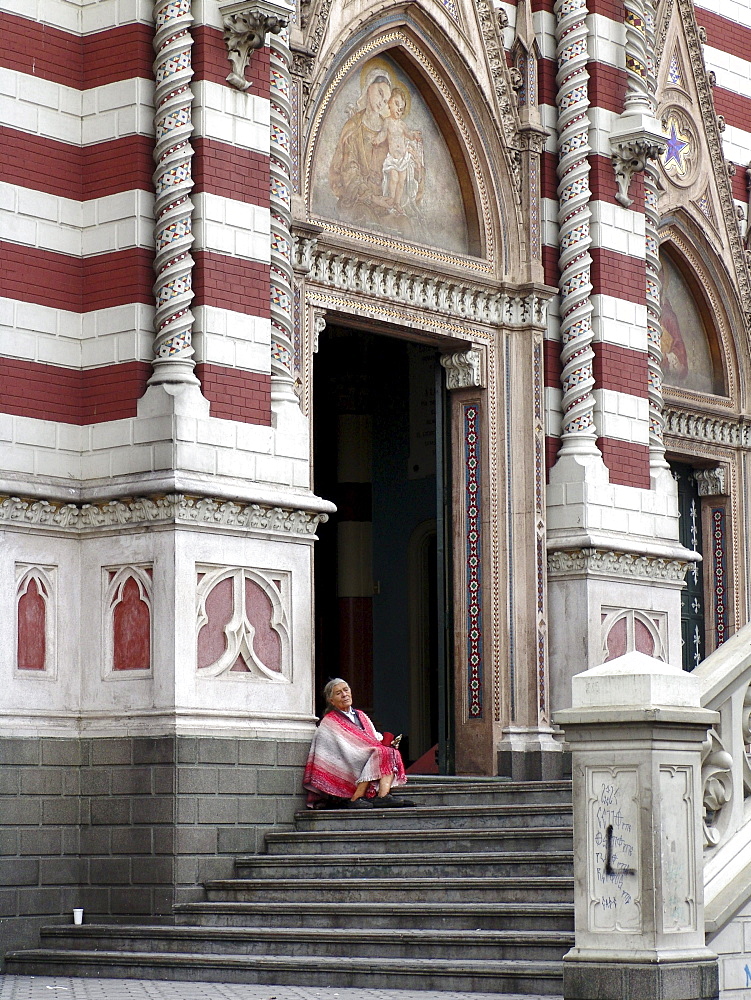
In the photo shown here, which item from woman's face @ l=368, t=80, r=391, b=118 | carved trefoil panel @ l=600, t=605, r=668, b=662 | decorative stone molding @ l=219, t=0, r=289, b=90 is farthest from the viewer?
carved trefoil panel @ l=600, t=605, r=668, b=662

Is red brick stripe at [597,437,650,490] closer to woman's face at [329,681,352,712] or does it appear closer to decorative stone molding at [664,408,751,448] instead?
decorative stone molding at [664,408,751,448]

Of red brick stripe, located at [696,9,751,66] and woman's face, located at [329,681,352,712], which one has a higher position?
red brick stripe, located at [696,9,751,66]

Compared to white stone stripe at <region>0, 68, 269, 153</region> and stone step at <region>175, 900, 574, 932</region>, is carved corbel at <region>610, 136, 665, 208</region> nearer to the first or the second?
Result: white stone stripe at <region>0, 68, 269, 153</region>

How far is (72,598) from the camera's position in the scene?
546 inches

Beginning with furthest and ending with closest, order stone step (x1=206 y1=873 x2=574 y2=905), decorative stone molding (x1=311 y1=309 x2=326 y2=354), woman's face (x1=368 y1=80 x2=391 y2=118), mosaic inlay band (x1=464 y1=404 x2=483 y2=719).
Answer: mosaic inlay band (x1=464 y1=404 x2=483 y2=719)
woman's face (x1=368 y1=80 x2=391 y2=118)
decorative stone molding (x1=311 y1=309 x2=326 y2=354)
stone step (x1=206 y1=873 x2=574 y2=905)

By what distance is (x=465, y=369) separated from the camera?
1706 centimetres

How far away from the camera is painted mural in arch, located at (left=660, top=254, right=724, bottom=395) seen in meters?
20.3

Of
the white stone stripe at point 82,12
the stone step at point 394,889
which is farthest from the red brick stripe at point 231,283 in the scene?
the stone step at point 394,889

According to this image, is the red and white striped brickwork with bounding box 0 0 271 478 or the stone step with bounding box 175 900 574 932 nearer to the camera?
the stone step with bounding box 175 900 574 932

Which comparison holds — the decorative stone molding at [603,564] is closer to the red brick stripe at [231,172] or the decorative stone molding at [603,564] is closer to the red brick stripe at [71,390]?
the red brick stripe at [231,172]

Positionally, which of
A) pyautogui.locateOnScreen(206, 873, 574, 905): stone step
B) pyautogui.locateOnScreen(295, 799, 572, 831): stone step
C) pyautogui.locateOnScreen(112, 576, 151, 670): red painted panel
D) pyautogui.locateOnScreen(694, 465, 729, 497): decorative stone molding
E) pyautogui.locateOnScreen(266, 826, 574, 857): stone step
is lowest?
pyautogui.locateOnScreen(206, 873, 574, 905): stone step

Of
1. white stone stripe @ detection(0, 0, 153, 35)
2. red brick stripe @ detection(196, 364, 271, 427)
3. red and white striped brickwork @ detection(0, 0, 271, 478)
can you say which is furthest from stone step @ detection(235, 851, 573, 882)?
white stone stripe @ detection(0, 0, 153, 35)

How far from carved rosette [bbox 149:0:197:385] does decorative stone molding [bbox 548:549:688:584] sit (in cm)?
455

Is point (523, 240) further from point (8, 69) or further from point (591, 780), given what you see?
point (591, 780)
